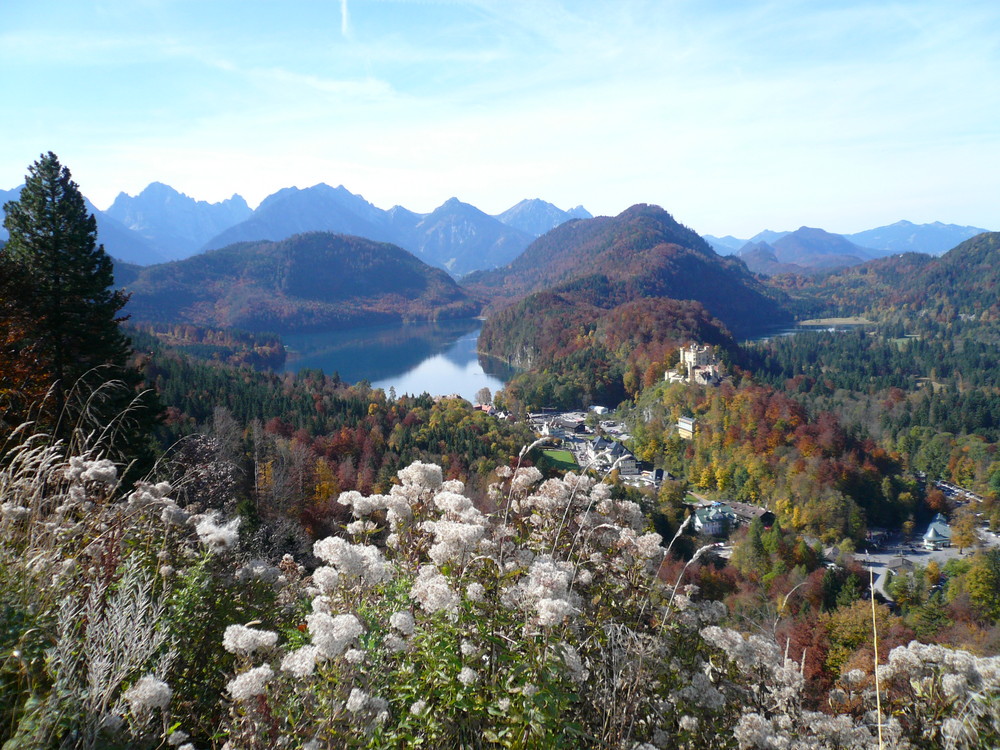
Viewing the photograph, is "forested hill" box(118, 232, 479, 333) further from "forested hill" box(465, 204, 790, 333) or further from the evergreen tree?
the evergreen tree

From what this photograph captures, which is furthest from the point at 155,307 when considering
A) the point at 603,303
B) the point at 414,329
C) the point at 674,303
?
the point at 674,303

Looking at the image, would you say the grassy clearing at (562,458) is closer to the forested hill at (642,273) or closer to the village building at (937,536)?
the village building at (937,536)

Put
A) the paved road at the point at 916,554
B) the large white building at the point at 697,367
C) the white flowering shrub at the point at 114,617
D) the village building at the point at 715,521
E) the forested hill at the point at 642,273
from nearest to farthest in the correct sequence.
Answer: the white flowering shrub at the point at 114,617
the paved road at the point at 916,554
the village building at the point at 715,521
the large white building at the point at 697,367
the forested hill at the point at 642,273

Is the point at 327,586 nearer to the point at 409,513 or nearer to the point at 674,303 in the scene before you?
the point at 409,513

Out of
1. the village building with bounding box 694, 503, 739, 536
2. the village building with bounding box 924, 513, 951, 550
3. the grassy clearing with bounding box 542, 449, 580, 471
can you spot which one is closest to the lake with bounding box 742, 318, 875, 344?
the grassy clearing with bounding box 542, 449, 580, 471

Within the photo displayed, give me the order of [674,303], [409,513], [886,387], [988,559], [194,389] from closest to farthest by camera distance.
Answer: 1. [409,513]
2. [988,559]
3. [194,389]
4. [886,387]
5. [674,303]

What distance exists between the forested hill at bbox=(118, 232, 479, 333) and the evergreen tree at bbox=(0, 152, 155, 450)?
8146cm

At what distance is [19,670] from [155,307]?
101952mm

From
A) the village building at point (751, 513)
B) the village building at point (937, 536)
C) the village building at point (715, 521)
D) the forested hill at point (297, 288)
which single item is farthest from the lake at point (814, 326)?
the village building at point (715, 521)

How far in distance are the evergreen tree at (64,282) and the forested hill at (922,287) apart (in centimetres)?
10516

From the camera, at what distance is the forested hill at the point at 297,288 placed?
9125cm

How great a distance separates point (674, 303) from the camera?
5725 cm

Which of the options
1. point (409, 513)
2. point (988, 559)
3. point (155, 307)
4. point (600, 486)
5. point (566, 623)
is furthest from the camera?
point (155, 307)

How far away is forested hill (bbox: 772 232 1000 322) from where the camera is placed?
9159 cm
